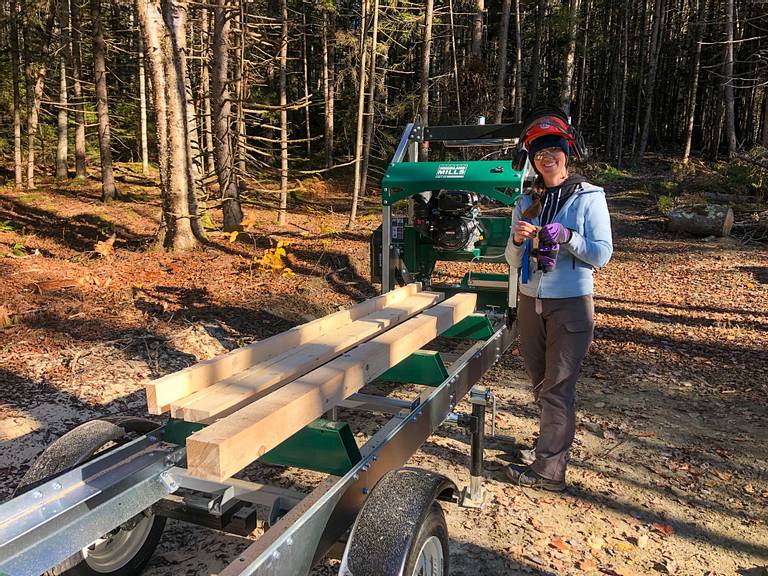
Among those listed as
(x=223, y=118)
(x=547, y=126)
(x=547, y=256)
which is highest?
(x=223, y=118)

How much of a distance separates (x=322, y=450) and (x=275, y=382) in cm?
45

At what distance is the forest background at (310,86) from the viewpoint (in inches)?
456

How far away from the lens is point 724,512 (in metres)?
3.61

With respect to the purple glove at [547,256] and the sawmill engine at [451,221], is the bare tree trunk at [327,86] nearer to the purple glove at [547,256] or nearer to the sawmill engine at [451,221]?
the sawmill engine at [451,221]

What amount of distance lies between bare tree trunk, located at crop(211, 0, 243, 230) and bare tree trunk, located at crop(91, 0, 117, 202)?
5.50m

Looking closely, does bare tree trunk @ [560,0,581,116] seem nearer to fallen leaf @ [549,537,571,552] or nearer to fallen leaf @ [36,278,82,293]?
fallen leaf @ [36,278,82,293]

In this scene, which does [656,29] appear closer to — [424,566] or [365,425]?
[365,425]

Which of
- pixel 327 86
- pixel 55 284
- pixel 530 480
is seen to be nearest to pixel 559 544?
pixel 530 480

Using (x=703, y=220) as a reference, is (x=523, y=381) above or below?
below

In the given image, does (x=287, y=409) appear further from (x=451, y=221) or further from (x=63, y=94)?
(x=63, y=94)

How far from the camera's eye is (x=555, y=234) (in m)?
3.19

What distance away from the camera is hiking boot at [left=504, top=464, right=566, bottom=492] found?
375cm

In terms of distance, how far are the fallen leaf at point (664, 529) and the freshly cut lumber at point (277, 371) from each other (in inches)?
81.6

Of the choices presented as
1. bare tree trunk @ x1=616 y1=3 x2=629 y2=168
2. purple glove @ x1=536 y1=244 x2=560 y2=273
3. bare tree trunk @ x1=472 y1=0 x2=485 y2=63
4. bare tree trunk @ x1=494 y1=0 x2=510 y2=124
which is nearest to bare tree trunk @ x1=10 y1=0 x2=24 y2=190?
bare tree trunk @ x1=472 y1=0 x2=485 y2=63
